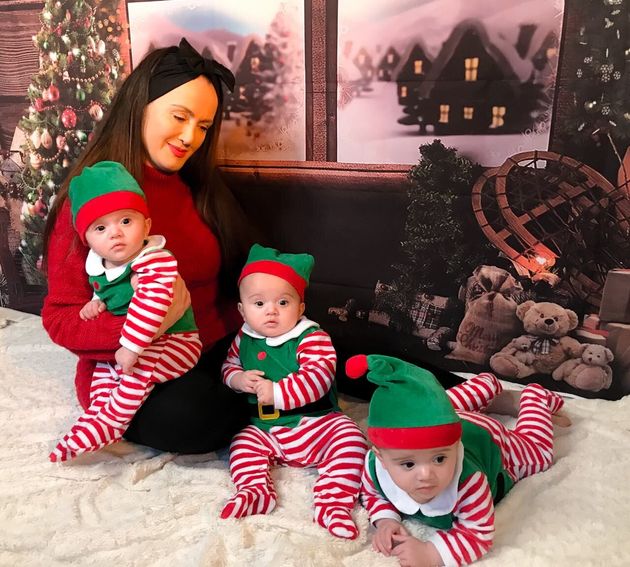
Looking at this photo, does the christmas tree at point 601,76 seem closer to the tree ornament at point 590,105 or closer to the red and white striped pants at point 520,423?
the tree ornament at point 590,105

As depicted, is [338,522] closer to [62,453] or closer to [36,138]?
[62,453]

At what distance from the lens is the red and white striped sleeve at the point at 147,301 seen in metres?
1.24

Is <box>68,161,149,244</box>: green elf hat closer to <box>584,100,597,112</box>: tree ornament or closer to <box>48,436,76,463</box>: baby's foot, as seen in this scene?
<box>48,436,76,463</box>: baby's foot

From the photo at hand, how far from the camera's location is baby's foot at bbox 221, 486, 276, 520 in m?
1.19

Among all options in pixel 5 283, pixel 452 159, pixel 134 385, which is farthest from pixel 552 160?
pixel 5 283

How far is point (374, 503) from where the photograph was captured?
3.86ft

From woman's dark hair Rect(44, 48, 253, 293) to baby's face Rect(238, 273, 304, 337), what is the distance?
27 cm

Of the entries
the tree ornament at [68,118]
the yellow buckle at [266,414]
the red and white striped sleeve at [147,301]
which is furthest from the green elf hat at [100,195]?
the tree ornament at [68,118]

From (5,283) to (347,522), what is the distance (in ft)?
5.65

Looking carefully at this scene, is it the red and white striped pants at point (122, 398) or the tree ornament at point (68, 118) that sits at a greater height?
the tree ornament at point (68, 118)

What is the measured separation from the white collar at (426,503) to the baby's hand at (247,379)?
1.13ft

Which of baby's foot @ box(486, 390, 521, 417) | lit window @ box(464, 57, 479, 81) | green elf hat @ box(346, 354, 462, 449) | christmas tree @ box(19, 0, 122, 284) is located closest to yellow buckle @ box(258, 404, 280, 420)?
green elf hat @ box(346, 354, 462, 449)

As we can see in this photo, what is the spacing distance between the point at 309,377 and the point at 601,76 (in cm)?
98

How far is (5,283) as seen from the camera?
7.64 ft
